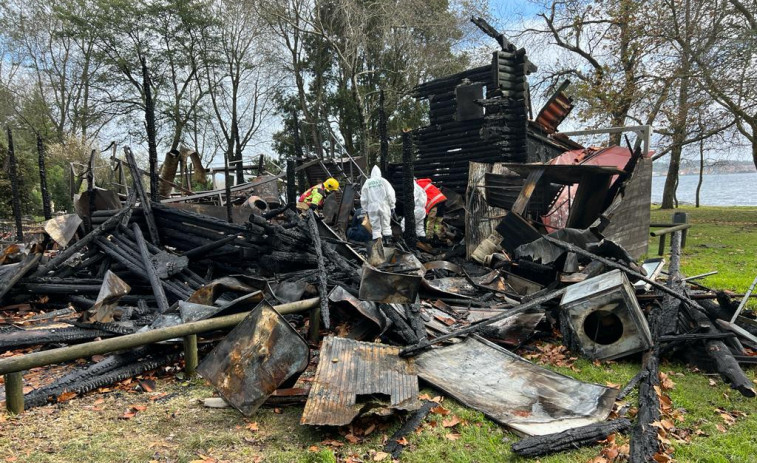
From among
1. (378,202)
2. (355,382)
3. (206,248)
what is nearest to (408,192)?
(378,202)

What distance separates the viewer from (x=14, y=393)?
3.47m

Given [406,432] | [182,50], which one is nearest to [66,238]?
[406,432]

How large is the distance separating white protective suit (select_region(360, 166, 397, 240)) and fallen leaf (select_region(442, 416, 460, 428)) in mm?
6051

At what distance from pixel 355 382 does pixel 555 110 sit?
42.3ft

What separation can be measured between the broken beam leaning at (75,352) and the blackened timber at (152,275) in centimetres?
149

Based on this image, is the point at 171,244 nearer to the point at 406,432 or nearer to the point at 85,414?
the point at 85,414

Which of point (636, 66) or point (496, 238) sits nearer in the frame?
point (496, 238)

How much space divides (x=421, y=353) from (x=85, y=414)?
3006 millimetres

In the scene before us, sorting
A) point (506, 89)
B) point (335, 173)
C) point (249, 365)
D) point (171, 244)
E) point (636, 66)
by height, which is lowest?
point (249, 365)

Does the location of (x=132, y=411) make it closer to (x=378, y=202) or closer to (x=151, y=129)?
(x=151, y=129)

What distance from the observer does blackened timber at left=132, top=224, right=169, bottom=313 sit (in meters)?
5.90

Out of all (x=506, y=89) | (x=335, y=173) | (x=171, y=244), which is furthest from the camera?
(x=335, y=173)

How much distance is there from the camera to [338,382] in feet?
12.1

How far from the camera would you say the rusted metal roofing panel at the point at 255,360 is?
11.4 ft
